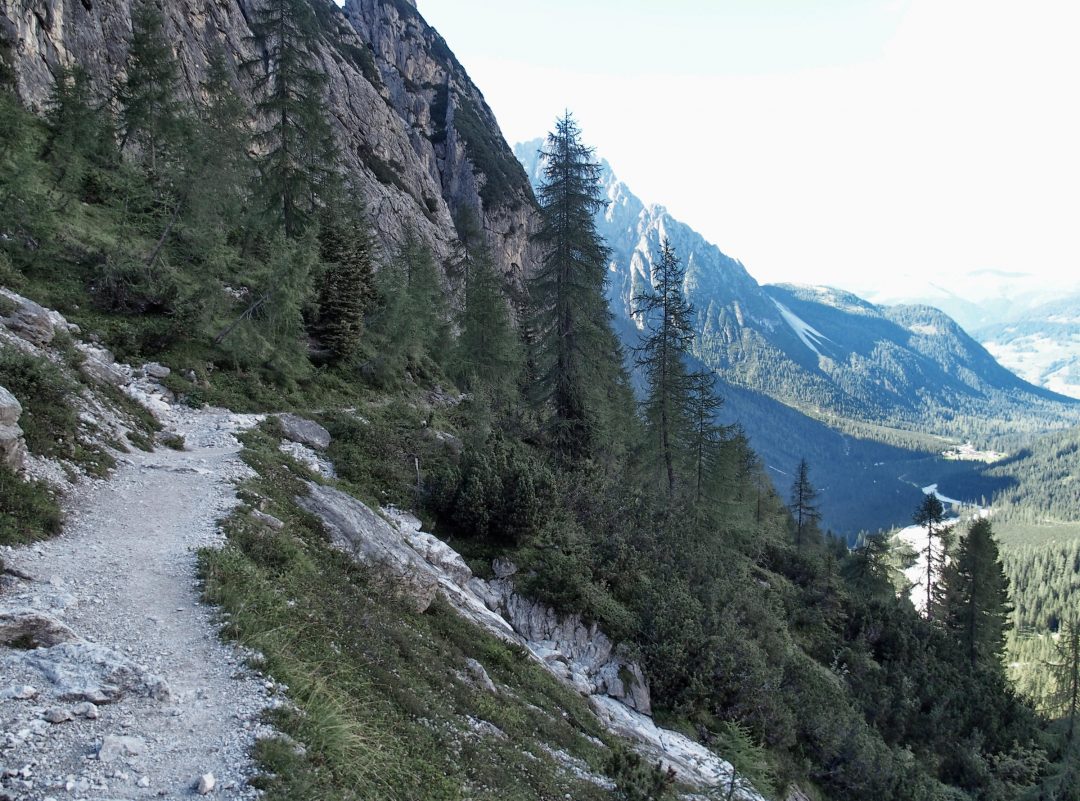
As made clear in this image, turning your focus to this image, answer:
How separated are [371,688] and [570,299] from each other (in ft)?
71.5

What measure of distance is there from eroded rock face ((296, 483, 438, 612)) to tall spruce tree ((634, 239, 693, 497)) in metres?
20.4

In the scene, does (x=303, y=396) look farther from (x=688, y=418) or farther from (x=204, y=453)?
(x=688, y=418)

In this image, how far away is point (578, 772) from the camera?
30.1 feet

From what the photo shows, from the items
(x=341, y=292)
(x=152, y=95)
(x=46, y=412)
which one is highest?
(x=152, y=95)

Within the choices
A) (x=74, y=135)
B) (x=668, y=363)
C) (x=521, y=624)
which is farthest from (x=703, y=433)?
(x=74, y=135)

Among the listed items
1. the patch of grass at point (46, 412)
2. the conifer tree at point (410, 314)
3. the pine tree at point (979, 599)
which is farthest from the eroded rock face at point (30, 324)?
the pine tree at point (979, 599)

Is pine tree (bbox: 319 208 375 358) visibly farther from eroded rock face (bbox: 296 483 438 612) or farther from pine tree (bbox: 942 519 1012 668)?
pine tree (bbox: 942 519 1012 668)

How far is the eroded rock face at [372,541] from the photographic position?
1163 centimetres

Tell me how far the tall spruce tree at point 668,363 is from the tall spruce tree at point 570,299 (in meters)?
4.27

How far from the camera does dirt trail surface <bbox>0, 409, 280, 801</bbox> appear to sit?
15.2ft

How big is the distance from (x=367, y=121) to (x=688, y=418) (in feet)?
180

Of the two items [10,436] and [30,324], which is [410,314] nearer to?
[30,324]

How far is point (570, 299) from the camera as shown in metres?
27.1

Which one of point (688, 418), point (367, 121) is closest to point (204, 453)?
point (688, 418)
